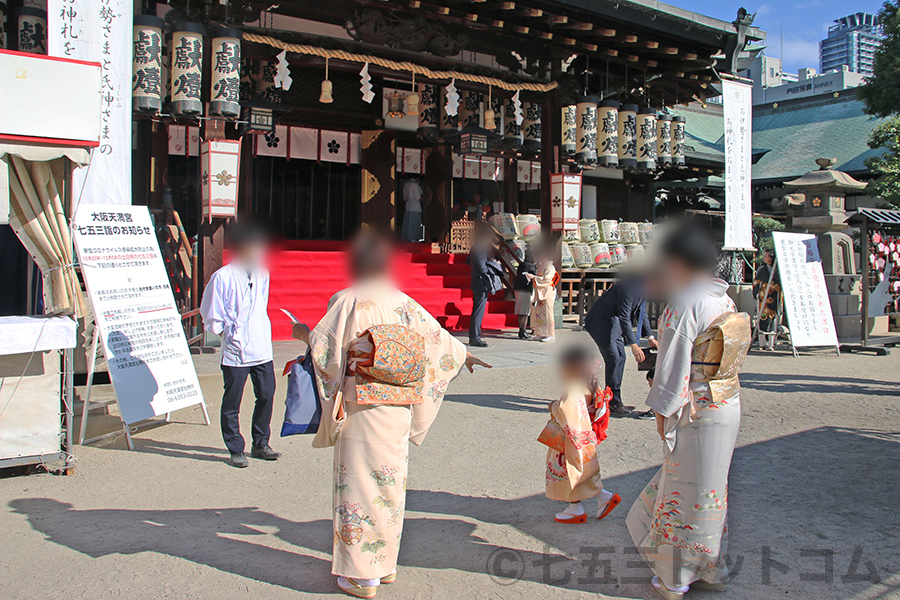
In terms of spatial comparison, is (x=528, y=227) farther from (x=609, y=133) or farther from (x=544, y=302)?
(x=544, y=302)

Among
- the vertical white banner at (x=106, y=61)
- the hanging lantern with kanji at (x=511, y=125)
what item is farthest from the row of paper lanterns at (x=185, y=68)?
the hanging lantern with kanji at (x=511, y=125)

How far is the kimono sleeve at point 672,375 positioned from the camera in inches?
121

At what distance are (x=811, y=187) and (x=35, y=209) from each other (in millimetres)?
13010

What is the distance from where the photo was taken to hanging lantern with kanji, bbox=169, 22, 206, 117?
9.34 metres

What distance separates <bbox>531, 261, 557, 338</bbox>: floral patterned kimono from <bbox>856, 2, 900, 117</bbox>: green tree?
1137 cm

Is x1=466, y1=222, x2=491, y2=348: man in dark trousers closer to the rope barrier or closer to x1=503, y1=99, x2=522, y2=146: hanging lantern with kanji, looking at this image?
the rope barrier

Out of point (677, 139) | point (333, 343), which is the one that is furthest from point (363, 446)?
point (677, 139)

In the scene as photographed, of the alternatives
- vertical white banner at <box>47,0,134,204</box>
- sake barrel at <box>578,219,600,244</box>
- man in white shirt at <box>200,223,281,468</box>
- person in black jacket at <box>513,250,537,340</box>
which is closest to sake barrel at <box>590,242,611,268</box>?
sake barrel at <box>578,219,600,244</box>

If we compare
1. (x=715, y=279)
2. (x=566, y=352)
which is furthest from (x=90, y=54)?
(x=715, y=279)

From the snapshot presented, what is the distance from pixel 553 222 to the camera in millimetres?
13195

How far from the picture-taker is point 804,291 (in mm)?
11047

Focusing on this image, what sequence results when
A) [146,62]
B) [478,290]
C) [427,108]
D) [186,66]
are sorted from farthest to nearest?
1. [427,108]
2. [478,290]
3. [186,66]
4. [146,62]

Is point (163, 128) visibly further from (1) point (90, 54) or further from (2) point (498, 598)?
(2) point (498, 598)

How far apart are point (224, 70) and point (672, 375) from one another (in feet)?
28.2
